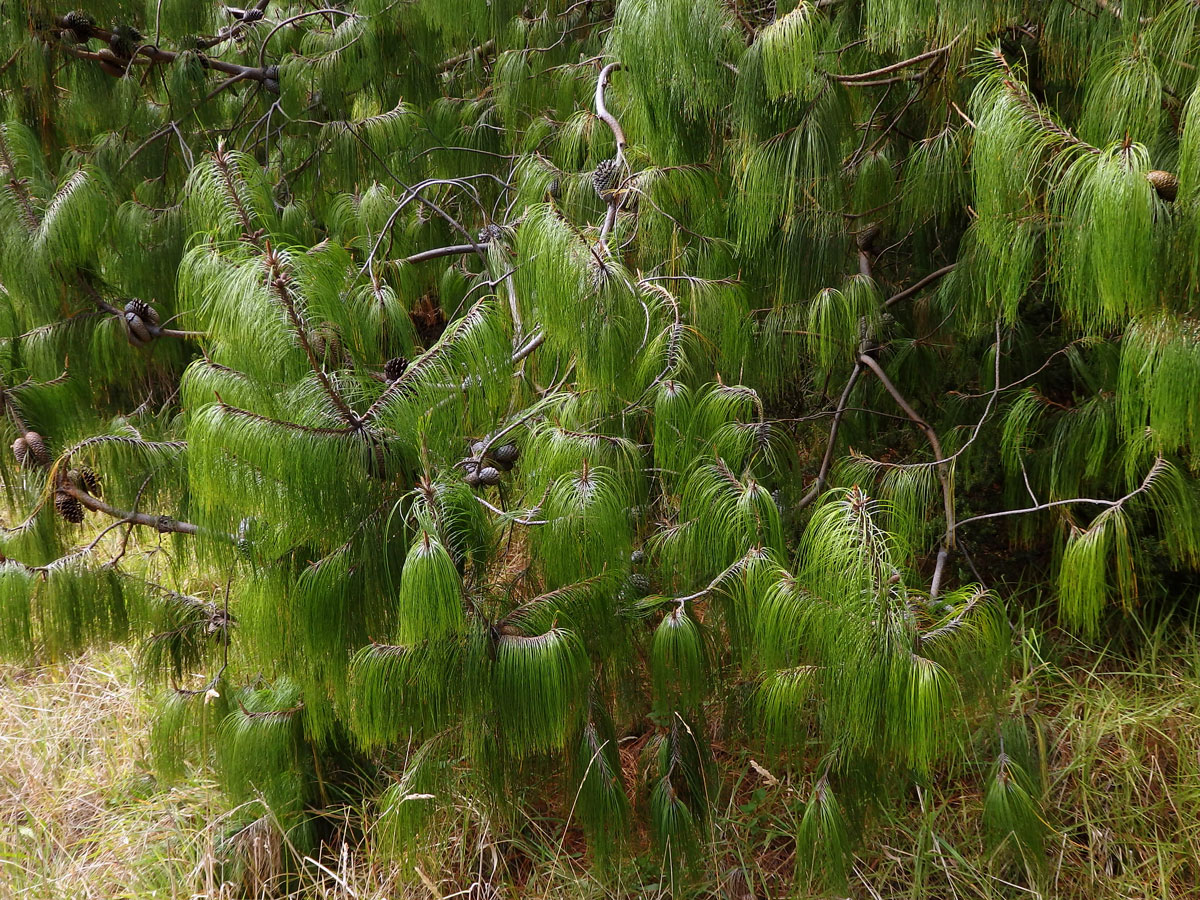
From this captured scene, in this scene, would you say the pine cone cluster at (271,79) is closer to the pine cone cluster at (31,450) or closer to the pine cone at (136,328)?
the pine cone at (136,328)

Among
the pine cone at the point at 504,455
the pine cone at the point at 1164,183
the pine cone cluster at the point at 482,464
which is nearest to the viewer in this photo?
the pine cone at the point at 1164,183

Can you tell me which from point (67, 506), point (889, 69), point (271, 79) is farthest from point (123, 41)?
point (889, 69)

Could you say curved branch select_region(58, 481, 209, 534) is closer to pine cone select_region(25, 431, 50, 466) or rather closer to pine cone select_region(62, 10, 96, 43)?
pine cone select_region(25, 431, 50, 466)

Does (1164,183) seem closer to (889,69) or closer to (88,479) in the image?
(889,69)

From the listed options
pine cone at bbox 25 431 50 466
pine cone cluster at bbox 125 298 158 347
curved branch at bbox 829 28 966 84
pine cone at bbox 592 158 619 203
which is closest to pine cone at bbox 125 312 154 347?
pine cone cluster at bbox 125 298 158 347

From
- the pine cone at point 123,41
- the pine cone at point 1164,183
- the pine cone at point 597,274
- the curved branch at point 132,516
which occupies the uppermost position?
the pine cone at point 123,41

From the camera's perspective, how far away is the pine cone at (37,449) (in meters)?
1.94

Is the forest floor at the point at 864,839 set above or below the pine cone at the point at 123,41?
below

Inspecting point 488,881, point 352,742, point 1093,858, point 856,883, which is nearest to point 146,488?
point 352,742

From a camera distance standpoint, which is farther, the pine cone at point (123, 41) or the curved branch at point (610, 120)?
the pine cone at point (123, 41)

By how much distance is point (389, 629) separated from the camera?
4.81 ft

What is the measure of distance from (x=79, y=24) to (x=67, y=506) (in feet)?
4.09

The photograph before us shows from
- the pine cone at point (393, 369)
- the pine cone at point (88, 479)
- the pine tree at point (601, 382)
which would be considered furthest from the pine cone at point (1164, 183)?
the pine cone at point (88, 479)

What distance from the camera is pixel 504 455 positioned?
5.51 feet
